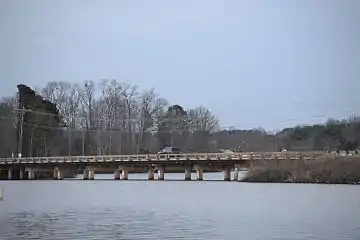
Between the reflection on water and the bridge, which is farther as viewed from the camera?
the bridge

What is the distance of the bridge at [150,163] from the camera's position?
258ft

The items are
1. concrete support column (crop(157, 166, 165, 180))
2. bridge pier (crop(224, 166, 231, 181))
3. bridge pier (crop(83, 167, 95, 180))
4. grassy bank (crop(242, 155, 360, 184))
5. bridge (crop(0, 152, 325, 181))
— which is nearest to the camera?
grassy bank (crop(242, 155, 360, 184))

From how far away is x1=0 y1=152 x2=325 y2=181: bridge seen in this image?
258 feet

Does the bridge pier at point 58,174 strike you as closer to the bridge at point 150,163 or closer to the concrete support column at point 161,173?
the bridge at point 150,163

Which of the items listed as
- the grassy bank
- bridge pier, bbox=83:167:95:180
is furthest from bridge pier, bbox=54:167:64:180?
the grassy bank

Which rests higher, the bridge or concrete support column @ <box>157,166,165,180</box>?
the bridge

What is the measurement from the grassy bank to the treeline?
32.8m

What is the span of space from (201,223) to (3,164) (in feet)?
224

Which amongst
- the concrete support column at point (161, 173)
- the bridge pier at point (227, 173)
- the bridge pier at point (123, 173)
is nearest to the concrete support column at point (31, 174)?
the bridge pier at point (123, 173)

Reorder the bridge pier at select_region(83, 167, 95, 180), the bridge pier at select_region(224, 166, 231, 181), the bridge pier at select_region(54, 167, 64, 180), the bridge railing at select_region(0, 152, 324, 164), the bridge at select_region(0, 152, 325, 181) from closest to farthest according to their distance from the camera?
the bridge railing at select_region(0, 152, 324, 164)
the bridge at select_region(0, 152, 325, 181)
the bridge pier at select_region(224, 166, 231, 181)
the bridge pier at select_region(83, 167, 95, 180)
the bridge pier at select_region(54, 167, 64, 180)

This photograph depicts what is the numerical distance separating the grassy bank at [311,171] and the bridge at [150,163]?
148 centimetres

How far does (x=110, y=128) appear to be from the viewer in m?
118

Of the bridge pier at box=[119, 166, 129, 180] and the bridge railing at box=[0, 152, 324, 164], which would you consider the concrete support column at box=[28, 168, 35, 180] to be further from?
the bridge pier at box=[119, 166, 129, 180]

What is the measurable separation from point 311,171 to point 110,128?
5314cm
